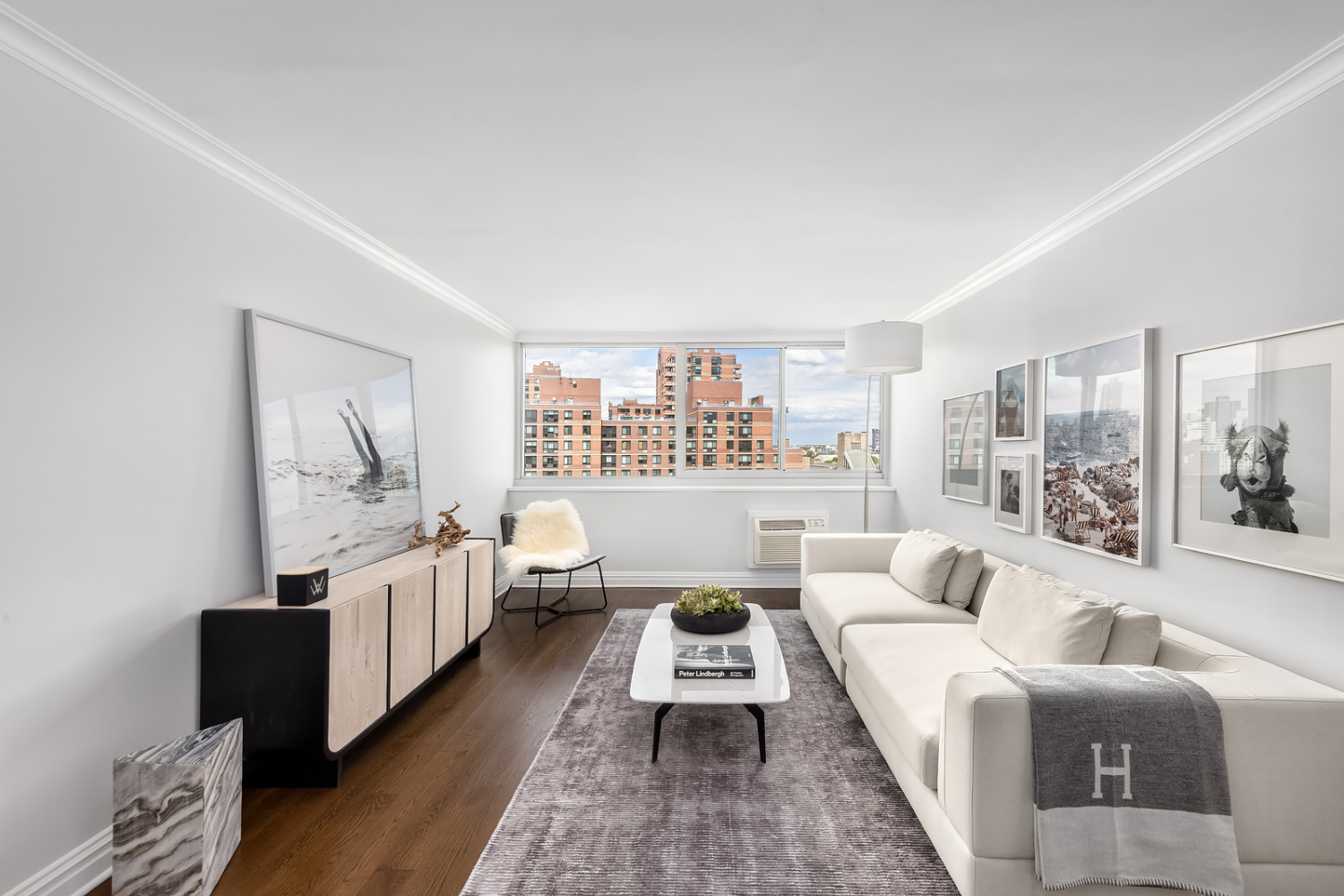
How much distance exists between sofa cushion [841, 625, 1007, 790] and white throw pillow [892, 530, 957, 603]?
478mm

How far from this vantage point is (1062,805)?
5.13ft

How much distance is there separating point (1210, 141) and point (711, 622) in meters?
2.78

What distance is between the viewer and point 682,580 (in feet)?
18.8

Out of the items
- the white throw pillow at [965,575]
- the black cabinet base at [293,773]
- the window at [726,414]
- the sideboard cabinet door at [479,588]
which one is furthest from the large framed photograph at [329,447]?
the white throw pillow at [965,575]

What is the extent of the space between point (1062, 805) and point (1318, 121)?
2161 millimetres

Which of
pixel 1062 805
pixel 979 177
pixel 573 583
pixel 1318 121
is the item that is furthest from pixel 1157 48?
pixel 573 583

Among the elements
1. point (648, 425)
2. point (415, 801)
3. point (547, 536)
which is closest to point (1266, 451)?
point (415, 801)

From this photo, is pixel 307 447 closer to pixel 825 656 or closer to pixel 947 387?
pixel 825 656

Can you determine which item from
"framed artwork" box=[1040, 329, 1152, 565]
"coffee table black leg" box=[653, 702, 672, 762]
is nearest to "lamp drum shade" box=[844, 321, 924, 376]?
"framed artwork" box=[1040, 329, 1152, 565]

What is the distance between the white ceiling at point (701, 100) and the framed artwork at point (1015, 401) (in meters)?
0.74

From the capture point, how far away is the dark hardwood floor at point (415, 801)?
6.09ft

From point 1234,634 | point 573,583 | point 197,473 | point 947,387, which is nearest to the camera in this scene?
point 1234,634

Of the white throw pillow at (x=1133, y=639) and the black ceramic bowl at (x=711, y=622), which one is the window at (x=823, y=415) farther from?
the white throw pillow at (x=1133, y=639)

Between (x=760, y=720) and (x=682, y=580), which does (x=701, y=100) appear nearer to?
(x=760, y=720)
